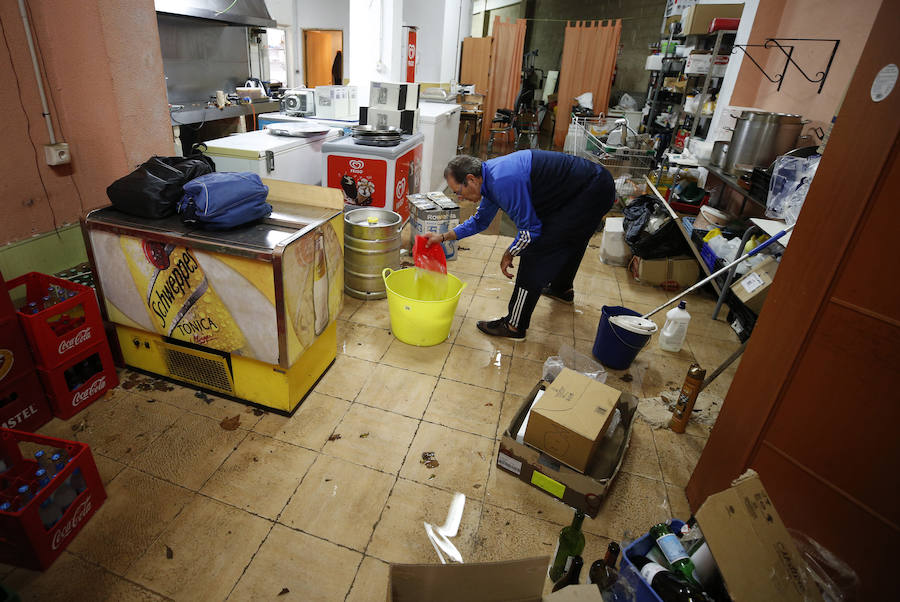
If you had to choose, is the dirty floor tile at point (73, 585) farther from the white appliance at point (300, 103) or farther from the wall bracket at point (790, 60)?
the wall bracket at point (790, 60)

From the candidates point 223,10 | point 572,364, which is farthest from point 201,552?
point 223,10

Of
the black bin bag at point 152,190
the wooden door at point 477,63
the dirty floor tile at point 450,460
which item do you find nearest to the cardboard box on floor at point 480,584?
the dirty floor tile at point 450,460

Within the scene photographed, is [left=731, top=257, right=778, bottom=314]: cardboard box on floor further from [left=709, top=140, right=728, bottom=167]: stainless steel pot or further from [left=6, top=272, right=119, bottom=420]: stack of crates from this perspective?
[left=6, top=272, right=119, bottom=420]: stack of crates

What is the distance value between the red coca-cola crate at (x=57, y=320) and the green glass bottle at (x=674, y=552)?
2.43 m

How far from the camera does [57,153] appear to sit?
90.4 inches

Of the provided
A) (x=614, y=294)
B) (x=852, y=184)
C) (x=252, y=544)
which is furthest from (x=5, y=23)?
(x=614, y=294)

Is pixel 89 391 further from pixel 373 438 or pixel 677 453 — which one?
pixel 677 453

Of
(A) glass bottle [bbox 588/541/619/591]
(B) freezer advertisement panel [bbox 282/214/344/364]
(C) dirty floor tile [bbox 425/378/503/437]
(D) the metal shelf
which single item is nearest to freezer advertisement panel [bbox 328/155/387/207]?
(B) freezer advertisement panel [bbox 282/214/344/364]

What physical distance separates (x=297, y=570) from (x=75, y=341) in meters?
1.43

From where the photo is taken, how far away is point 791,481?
1467mm

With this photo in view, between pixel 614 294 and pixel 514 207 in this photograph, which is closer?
pixel 514 207

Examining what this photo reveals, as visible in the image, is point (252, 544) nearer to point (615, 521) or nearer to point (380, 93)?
point (615, 521)

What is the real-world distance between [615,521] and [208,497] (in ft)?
5.24

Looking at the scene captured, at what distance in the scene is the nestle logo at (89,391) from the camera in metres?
2.07
